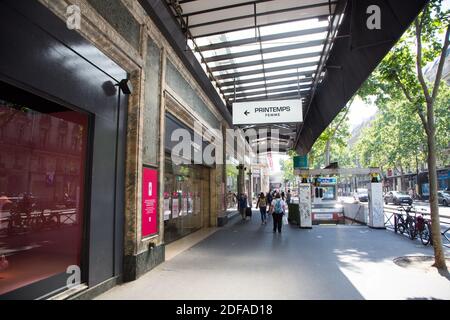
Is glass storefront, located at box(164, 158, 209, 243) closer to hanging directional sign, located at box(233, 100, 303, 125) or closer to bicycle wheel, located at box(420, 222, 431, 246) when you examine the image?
hanging directional sign, located at box(233, 100, 303, 125)

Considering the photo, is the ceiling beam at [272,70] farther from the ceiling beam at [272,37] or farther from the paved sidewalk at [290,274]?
the paved sidewalk at [290,274]

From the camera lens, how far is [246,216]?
18688 millimetres

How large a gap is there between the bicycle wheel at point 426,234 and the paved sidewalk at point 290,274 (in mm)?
288

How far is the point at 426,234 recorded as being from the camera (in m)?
9.24

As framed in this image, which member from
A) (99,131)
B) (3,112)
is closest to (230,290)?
(99,131)

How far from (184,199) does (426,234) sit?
7.84 meters

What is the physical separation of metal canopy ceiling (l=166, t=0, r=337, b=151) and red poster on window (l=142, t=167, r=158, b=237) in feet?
13.0

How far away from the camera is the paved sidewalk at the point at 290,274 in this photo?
16.5 ft

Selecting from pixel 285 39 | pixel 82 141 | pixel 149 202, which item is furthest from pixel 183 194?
pixel 82 141

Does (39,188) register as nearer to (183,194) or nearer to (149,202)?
(149,202)

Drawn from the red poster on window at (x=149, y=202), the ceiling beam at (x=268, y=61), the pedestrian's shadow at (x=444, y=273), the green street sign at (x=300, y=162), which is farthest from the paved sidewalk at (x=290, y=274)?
the green street sign at (x=300, y=162)

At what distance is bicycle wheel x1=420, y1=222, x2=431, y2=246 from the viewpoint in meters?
9.12

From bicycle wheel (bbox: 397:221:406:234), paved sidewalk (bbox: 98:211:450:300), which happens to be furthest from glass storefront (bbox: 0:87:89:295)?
bicycle wheel (bbox: 397:221:406:234)

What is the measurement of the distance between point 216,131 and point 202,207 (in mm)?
3502
